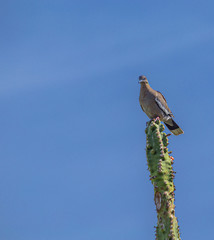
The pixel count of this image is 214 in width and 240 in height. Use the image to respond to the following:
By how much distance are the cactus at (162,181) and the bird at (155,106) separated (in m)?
2.65

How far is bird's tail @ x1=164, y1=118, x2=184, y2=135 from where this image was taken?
36.1ft

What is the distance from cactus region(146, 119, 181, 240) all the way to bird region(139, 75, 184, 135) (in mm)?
2654

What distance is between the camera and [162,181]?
7262 mm

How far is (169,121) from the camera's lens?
432 inches

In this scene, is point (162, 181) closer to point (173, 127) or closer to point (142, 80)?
point (173, 127)

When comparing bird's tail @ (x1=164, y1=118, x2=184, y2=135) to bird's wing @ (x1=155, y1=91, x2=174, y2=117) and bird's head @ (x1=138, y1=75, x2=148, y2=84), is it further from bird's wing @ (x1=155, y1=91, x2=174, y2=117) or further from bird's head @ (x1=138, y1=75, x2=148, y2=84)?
bird's head @ (x1=138, y1=75, x2=148, y2=84)

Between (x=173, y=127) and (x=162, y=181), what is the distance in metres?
3.96

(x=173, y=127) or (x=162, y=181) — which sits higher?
(x=173, y=127)

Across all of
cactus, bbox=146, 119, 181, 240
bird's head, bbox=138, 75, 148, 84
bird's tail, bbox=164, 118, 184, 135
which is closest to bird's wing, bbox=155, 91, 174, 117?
bird's tail, bbox=164, 118, 184, 135

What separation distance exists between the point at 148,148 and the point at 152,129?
42 centimetres

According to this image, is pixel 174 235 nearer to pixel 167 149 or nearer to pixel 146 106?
pixel 167 149

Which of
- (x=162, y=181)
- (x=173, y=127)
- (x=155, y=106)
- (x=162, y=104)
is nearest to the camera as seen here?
(x=162, y=181)

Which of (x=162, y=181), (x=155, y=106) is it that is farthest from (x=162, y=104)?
(x=162, y=181)

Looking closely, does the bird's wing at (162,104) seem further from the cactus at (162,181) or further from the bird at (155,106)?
the cactus at (162,181)
